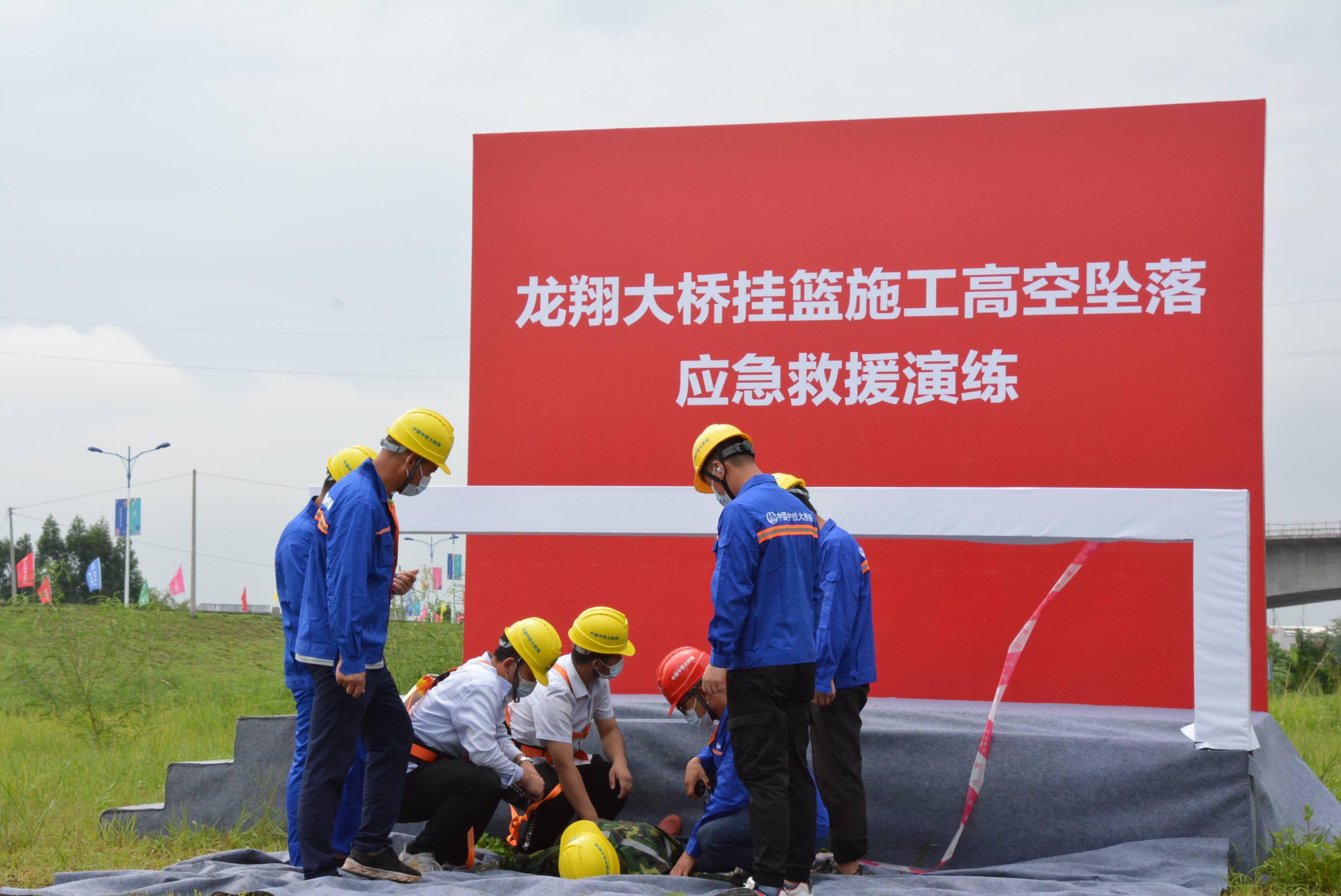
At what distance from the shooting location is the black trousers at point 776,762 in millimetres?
3271

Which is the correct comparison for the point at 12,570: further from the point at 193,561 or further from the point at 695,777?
the point at 695,777

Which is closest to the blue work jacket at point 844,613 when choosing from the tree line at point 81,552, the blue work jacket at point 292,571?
the blue work jacket at point 292,571

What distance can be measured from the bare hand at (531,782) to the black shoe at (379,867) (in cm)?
48

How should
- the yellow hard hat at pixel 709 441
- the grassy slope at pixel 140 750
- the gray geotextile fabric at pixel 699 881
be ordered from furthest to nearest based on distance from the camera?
the grassy slope at pixel 140 750 < the yellow hard hat at pixel 709 441 < the gray geotextile fabric at pixel 699 881

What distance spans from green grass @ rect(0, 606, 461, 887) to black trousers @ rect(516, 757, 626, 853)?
1019 mm

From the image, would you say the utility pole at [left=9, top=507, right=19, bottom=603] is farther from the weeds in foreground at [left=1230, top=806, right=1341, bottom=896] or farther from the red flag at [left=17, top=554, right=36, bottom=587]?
the weeds in foreground at [left=1230, top=806, right=1341, bottom=896]

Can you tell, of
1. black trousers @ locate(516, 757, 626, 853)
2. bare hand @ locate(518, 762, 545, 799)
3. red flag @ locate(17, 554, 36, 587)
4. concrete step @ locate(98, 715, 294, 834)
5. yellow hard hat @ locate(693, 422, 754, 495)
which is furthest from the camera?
red flag @ locate(17, 554, 36, 587)

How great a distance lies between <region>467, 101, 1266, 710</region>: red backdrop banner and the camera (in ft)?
19.4

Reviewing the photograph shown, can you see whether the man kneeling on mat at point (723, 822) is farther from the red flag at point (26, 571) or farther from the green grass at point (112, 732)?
the red flag at point (26, 571)

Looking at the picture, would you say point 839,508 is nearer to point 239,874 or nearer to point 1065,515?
point 1065,515

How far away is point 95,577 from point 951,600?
2144 cm

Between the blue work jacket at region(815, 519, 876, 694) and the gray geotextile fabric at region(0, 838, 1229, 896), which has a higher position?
the blue work jacket at region(815, 519, 876, 694)

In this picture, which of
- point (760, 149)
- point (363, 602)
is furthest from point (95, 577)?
point (363, 602)

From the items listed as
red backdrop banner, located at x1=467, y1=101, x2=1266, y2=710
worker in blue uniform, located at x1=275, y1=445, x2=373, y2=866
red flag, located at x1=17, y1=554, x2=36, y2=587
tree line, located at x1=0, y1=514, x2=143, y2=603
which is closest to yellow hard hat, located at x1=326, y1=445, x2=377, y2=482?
worker in blue uniform, located at x1=275, y1=445, x2=373, y2=866
